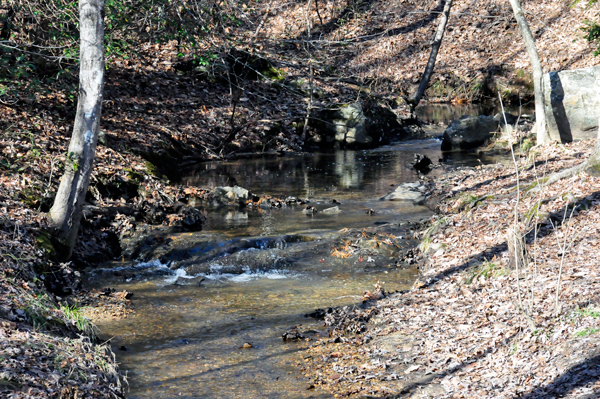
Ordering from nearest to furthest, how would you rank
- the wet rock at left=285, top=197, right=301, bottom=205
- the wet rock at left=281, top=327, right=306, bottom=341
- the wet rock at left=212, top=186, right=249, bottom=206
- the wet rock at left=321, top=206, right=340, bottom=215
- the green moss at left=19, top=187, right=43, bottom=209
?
the wet rock at left=281, top=327, right=306, bottom=341, the green moss at left=19, top=187, right=43, bottom=209, the wet rock at left=321, top=206, right=340, bottom=215, the wet rock at left=285, top=197, right=301, bottom=205, the wet rock at left=212, top=186, right=249, bottom=206

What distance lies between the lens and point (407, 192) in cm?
1291

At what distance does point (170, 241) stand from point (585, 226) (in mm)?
6547

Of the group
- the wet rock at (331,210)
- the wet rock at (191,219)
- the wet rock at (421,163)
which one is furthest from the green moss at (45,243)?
the wet rock at (421,163)

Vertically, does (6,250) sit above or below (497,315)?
above

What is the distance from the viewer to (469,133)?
17906 millimetres

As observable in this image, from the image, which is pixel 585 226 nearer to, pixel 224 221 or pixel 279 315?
pixel 279 315

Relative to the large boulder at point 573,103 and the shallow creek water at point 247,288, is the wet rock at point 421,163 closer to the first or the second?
the shallow creek water at point 247,288

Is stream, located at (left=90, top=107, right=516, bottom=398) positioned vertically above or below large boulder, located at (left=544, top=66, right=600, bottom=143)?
below

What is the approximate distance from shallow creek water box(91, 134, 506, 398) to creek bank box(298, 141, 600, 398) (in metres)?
0.53

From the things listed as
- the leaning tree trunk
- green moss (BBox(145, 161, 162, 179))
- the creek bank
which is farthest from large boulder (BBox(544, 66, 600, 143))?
the leaning tree trunk

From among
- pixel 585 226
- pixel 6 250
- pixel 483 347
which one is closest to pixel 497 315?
pixel 483 347

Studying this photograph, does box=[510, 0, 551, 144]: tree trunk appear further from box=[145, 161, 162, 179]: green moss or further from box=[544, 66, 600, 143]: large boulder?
box=[145, 161, 162, 179]: green moss

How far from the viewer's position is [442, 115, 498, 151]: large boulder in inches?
704

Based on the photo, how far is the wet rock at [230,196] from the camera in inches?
512
